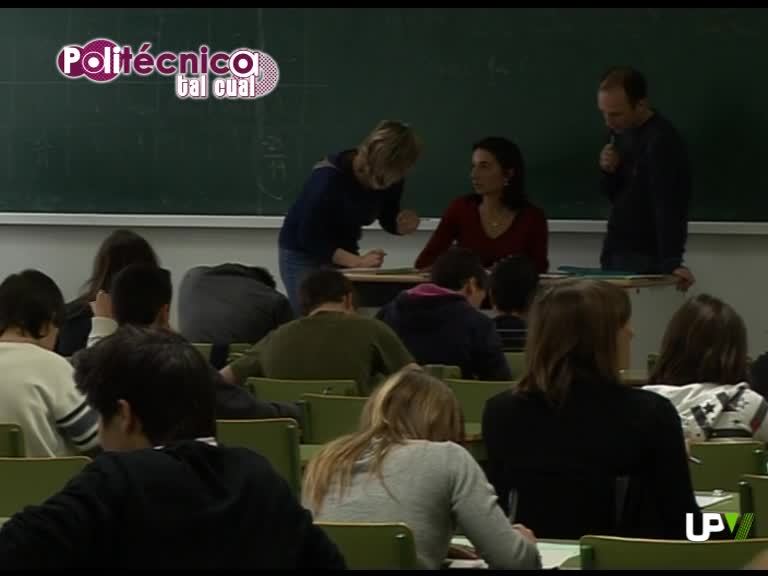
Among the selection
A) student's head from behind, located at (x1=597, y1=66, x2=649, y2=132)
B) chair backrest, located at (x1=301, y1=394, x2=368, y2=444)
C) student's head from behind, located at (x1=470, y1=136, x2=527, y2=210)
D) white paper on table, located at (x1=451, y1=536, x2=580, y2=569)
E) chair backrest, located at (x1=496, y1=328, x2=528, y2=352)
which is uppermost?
student's head from behind, located at (x1=597, y1=66, x2=649, y2=132)

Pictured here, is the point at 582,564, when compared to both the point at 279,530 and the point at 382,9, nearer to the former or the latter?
the point at 279,530

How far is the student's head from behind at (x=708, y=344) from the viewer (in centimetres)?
495

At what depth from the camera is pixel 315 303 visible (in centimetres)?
649

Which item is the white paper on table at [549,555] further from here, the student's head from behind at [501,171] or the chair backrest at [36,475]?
the student's head from behind at [501,171]

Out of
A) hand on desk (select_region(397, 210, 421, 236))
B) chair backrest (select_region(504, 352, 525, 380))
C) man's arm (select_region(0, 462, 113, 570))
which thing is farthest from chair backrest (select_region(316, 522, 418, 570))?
hand on desk (select_region(397, 210, 421, 236))

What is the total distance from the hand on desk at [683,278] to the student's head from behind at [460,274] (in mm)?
1674

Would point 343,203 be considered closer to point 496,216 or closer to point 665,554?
point 496,216

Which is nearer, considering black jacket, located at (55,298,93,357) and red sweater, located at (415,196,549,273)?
black jacket, located at (55,298,93,357)

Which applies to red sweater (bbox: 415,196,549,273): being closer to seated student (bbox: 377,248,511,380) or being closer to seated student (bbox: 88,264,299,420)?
seated student (bbox: 377,248,511,380)

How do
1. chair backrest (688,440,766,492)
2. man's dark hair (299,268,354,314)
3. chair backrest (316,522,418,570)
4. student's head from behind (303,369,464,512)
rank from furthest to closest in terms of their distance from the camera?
man's dark hair (299,268,354,314) < chair backrest (688,440,766,492) < student's head from behind (303,369,464,512) < chair backrest (316,522,418,570)

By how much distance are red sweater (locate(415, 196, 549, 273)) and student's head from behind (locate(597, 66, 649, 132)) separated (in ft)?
1.93

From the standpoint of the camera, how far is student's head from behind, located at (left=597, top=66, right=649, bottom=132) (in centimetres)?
844

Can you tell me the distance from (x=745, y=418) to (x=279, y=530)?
2.40 meters

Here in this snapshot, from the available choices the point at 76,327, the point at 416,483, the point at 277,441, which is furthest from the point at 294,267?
the point at 416,483
